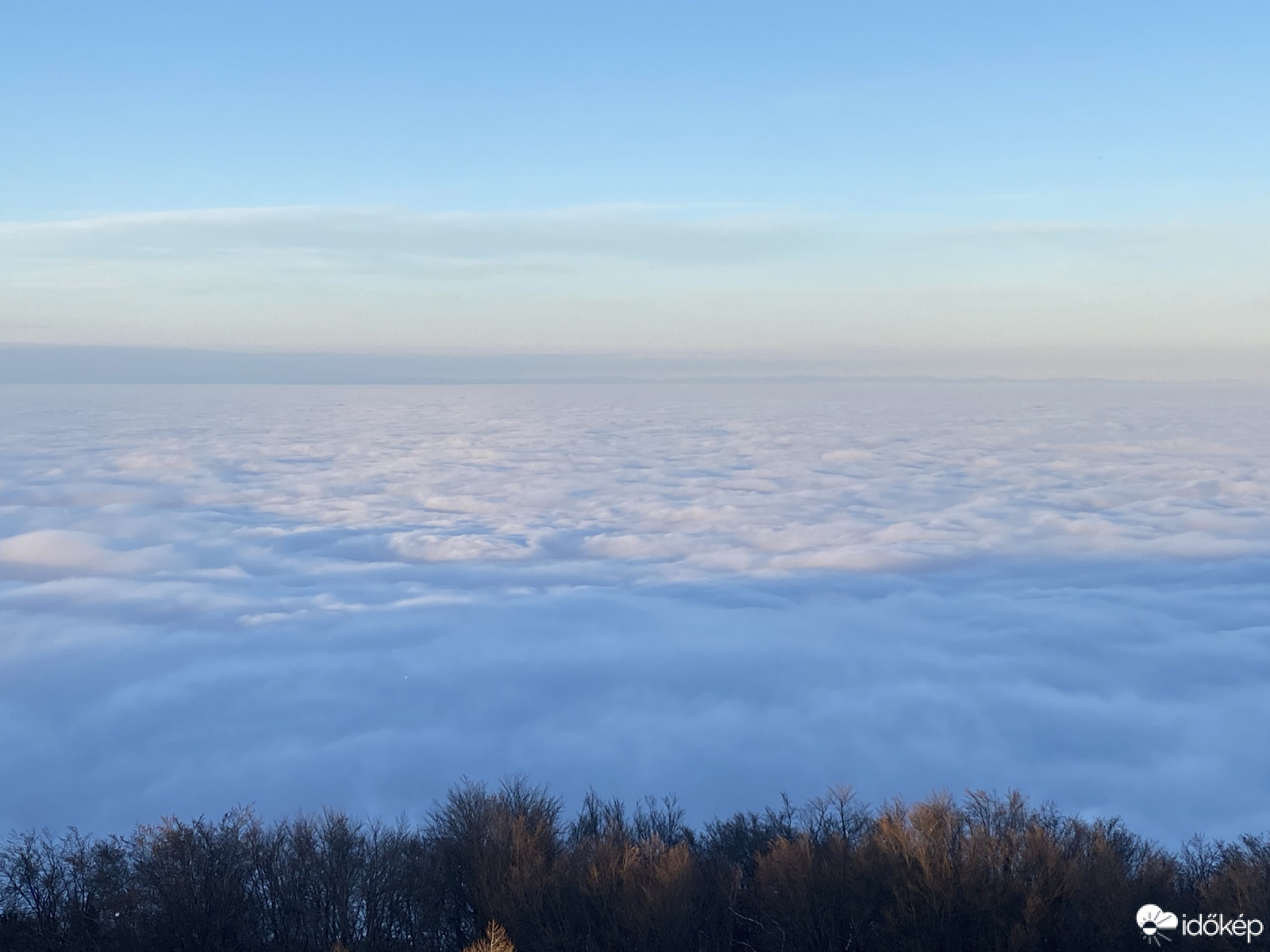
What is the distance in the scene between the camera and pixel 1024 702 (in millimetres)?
51844

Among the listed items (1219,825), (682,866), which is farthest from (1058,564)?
(682,866)

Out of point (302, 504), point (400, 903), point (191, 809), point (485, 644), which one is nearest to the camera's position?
point (400, 903)

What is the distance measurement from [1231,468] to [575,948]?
113 metres

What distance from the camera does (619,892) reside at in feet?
54.1

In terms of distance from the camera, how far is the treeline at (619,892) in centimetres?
1518

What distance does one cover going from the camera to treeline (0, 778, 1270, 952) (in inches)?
598

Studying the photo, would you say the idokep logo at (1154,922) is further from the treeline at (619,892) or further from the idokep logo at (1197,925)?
the treeline at (619,892)

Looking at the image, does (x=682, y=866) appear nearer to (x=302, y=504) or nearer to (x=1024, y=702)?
(x=1024, y=702)

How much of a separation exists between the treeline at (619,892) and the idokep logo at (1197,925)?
17 cm

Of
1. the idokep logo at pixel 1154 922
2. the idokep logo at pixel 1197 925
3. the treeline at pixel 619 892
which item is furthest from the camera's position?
the treeline at pixel 619 892

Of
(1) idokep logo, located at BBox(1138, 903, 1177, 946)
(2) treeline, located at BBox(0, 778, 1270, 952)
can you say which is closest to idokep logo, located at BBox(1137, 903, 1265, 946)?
(1) idokep logo, located at BBox(1138, 903, 1177, 946)

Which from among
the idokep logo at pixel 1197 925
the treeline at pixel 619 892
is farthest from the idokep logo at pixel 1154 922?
the treeline at pixel 619 892

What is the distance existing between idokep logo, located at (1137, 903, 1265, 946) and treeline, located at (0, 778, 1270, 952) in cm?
17

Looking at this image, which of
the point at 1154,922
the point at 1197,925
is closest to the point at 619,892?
the point at 1154,922
